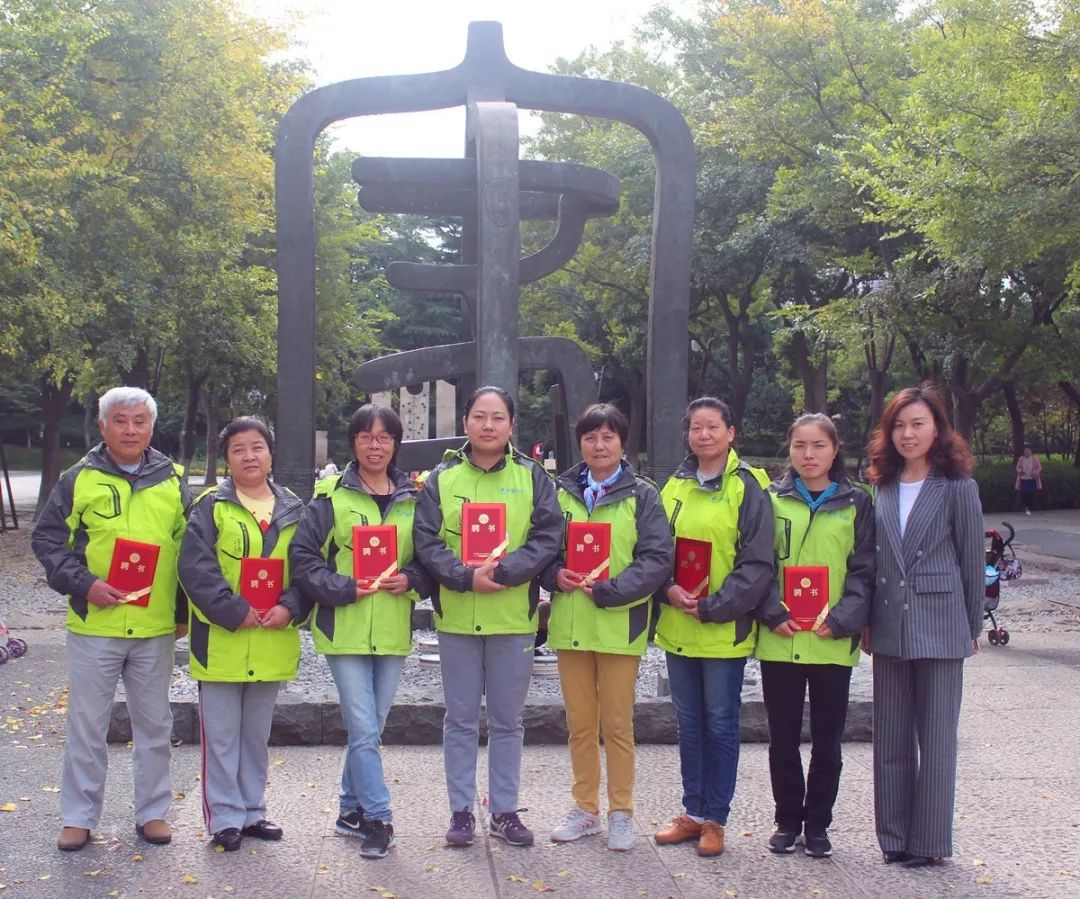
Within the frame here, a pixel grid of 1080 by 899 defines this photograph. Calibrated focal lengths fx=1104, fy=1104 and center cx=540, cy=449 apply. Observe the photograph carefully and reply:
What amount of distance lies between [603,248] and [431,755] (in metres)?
21.7

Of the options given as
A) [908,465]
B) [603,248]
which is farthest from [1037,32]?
[603,248]

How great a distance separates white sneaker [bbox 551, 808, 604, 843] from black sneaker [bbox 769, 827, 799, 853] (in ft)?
2.19

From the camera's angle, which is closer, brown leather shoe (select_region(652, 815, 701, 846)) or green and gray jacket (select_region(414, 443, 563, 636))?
green and gray jacket (select_region(414, 443, 563, 636))

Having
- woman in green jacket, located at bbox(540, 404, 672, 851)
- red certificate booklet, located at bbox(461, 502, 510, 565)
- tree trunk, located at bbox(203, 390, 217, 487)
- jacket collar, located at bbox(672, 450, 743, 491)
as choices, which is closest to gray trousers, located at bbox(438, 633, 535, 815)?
woman in green jacket, located at bbox(540, 404, 672, 851)

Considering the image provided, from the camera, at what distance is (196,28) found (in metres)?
16.4

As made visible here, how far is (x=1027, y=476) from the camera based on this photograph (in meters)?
22.9

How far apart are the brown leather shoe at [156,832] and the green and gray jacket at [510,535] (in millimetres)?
1297

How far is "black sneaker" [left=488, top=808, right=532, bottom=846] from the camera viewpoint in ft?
13.6

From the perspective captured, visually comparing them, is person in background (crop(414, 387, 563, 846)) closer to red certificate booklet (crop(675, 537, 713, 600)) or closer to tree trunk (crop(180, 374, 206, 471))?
red certificate booklet (crop(675, 537, 713, 600))

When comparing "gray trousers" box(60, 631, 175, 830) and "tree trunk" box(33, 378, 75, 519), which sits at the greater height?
"tree trunk" box(33, 378, 75, 519)

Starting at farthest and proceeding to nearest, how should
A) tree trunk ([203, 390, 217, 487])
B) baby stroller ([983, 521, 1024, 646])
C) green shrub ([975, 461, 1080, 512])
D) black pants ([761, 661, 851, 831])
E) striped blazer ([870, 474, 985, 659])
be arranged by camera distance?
tree trunk ([203, 390, 217, 487])
green shrub ([975, 461, 1080, 512])
baby stroller ([983, 521, 1024, 646])
black pants ([761, 661, 851, 831])
striped blazer ([870, 474, 985, 659])

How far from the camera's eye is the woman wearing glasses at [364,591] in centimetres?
408

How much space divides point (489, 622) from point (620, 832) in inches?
36.7

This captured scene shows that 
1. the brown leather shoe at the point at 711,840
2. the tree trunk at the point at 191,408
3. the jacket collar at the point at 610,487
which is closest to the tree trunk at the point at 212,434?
the tree trunk at the point at 191,408
